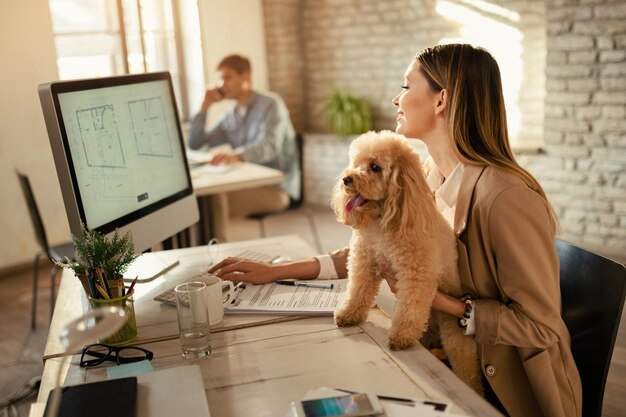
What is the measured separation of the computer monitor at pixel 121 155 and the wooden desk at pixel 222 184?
4.51 ft

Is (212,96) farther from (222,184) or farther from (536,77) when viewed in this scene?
(536,77)

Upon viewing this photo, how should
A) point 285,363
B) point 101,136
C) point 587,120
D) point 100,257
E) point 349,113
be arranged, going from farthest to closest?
point 349,113 < point 587,120 < point 101,136 < point 100,257 < point 285,363

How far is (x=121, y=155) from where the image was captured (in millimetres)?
1751

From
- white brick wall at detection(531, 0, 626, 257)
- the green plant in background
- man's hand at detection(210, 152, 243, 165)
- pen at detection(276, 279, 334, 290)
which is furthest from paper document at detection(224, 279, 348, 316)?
the green plant in background

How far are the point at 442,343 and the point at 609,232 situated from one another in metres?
3.35

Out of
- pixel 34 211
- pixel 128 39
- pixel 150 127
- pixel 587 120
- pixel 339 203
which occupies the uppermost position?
pixel 128 39

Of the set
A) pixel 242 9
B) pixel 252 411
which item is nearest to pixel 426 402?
pixel 252 411

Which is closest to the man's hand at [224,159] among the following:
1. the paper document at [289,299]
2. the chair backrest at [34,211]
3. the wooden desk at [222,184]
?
the wooden desk at [222,184]

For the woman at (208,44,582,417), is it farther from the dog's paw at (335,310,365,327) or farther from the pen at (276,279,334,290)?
the pen at (276,279,334,290)

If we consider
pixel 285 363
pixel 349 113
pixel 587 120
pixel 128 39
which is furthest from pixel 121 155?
pixel 349 113

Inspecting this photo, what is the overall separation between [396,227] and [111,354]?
2.07 ft

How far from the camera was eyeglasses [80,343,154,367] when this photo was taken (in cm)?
133

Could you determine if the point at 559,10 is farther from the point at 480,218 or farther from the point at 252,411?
the point at 252,411

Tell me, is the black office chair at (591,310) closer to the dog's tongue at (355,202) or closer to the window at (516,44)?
the dog's tongue at (355,202)
